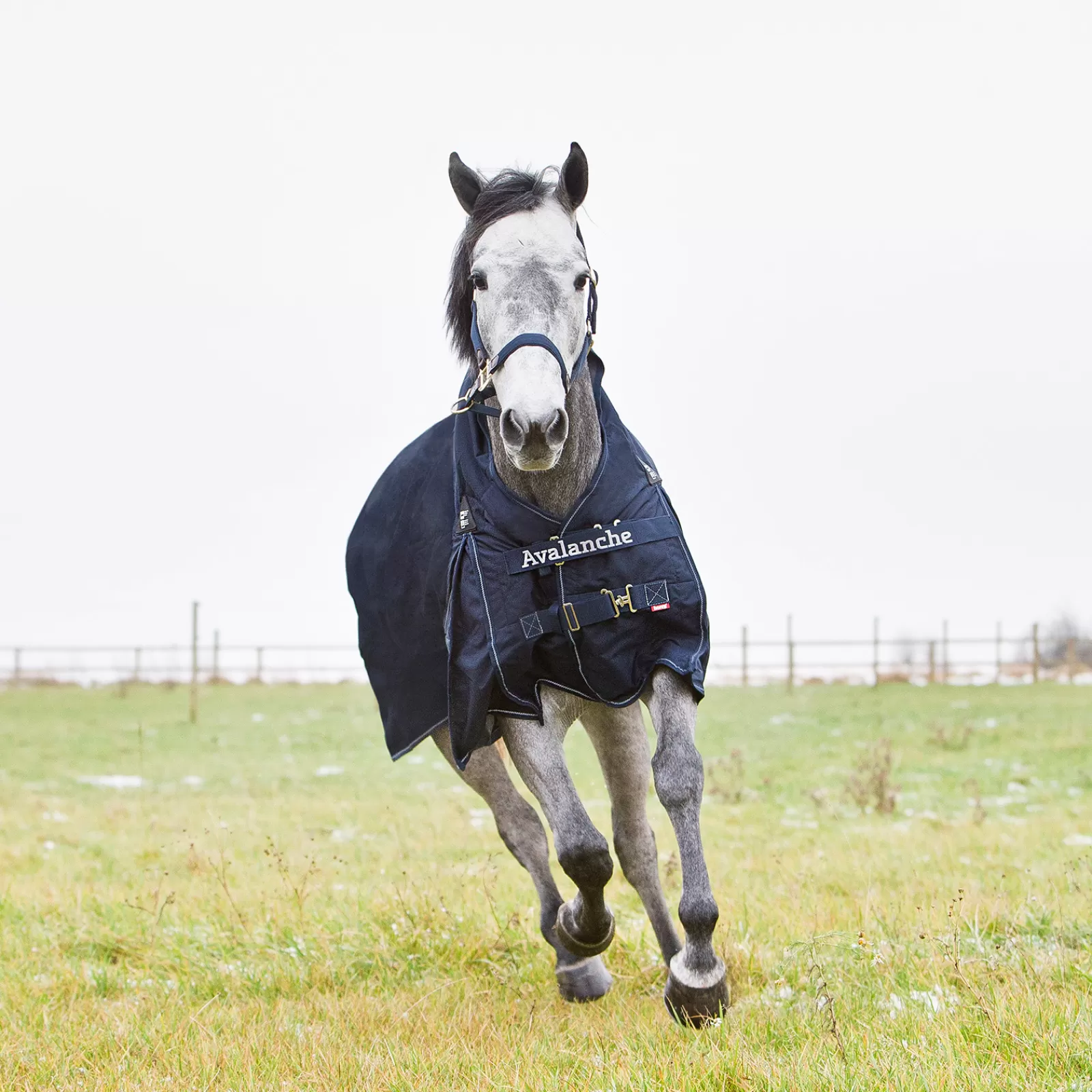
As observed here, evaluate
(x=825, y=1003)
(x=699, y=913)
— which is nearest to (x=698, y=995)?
(x=699, y=913)

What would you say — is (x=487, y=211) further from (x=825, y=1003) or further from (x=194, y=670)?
(x=194, y=670)

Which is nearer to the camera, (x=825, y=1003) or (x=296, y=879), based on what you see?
(x=825, y=1003)

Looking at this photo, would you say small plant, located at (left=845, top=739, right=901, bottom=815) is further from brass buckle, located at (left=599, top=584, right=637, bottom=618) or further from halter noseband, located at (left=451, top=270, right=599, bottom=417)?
halter noseband, located at (left=451, top=270, right=599, bottom=417)

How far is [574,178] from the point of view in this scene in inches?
164

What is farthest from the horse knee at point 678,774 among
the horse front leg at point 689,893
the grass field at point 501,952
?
the grass field at point 501,952

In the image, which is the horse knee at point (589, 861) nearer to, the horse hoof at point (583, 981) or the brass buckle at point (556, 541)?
the horse hoof at point (583, 981)

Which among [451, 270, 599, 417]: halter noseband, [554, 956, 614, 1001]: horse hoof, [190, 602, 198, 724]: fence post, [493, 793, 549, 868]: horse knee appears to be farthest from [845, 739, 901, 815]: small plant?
[190, 602, 198, 724]: fence post

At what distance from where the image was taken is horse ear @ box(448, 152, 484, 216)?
169 inches

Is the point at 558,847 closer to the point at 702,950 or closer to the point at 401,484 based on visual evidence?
the point at 702,950

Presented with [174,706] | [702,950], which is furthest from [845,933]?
[174,706]

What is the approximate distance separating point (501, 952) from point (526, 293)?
286cm

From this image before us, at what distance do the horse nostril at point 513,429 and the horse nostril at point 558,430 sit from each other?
0.07 metres

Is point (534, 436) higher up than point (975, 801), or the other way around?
point (534, 436)

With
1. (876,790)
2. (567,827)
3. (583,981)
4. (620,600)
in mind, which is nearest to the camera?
(567,827)
